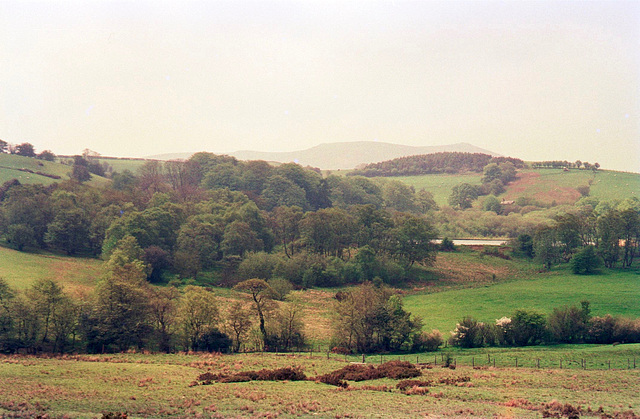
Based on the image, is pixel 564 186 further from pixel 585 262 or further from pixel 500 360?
pixel 500 360

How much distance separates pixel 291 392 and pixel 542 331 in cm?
Result: 2752

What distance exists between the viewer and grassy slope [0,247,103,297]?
187ft

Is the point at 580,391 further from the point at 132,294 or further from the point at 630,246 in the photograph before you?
the point at 630,246

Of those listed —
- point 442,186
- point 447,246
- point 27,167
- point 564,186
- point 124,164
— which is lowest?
point 447,246

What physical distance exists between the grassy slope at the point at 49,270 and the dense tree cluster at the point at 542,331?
127ft

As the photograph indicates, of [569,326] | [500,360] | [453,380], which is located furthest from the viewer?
[569,326]

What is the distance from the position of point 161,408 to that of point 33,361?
16476 mm

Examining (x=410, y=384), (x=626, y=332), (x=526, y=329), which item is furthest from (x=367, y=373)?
(x=626, y=332)

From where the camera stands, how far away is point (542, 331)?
152 ft

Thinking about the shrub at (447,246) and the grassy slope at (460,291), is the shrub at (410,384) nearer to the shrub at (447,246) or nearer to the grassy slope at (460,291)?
the grassy slope at (460,291)

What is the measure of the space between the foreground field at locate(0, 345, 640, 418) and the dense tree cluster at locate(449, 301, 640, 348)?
268 inches

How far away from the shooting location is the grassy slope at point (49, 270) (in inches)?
2245

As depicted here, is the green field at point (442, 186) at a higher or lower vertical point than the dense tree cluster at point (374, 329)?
higher

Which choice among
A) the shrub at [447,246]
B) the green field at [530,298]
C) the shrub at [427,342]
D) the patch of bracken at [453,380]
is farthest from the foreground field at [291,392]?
the shrub at [447,246]
